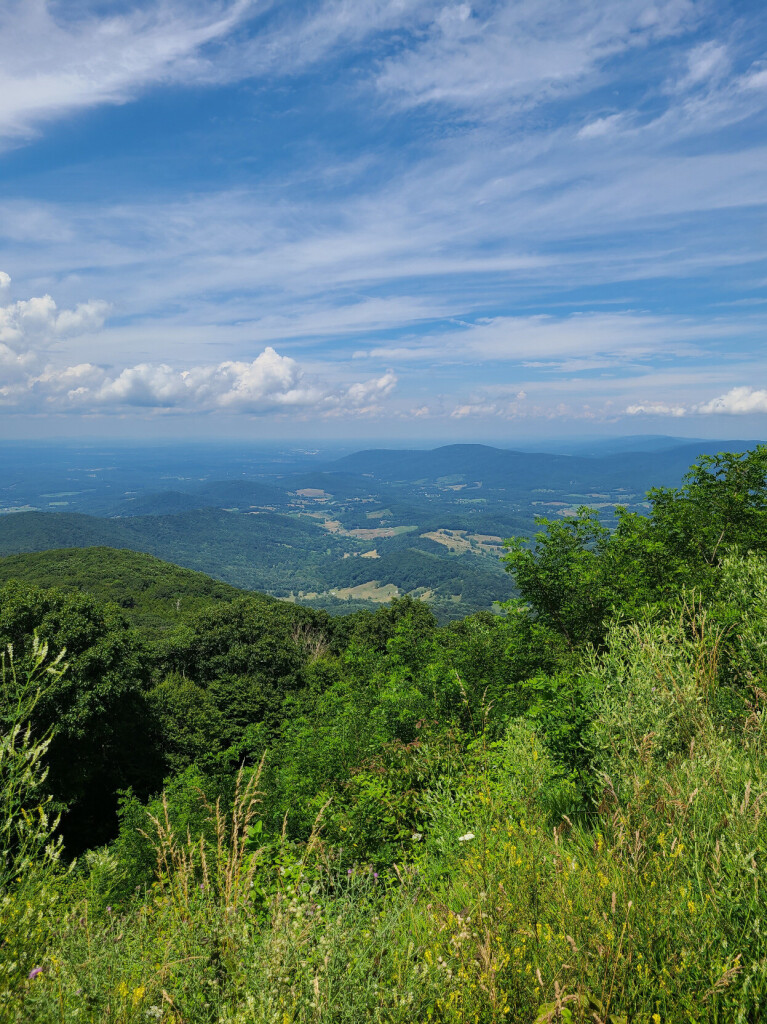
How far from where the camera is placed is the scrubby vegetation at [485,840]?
8.45ft

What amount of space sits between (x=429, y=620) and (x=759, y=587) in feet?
130

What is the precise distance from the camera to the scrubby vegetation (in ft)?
8.45

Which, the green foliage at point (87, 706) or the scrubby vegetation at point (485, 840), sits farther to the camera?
the green foliage at point (87, 706)

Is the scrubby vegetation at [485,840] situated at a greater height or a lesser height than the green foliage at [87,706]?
greater

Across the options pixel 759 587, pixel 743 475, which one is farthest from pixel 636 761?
pixel 743 475

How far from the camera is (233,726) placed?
27266 mm

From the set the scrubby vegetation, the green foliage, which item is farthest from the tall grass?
the green foliage

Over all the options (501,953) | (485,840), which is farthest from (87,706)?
(501,953)

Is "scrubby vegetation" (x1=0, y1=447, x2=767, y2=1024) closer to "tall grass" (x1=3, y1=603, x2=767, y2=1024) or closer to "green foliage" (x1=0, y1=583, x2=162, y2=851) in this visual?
"tall grass" (x1=3, y1=603, x2=767, y2=1024)

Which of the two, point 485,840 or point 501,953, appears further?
point 485,840

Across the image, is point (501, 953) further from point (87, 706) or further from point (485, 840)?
point (87, 706)

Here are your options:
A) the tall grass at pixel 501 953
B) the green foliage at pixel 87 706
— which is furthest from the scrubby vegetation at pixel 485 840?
the green foliage at pixel 87 706

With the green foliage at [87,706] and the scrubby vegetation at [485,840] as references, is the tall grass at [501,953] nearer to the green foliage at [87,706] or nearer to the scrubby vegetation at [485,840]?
the scrubby vegetation at [485,840]

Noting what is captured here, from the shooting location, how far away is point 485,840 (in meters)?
4.59
